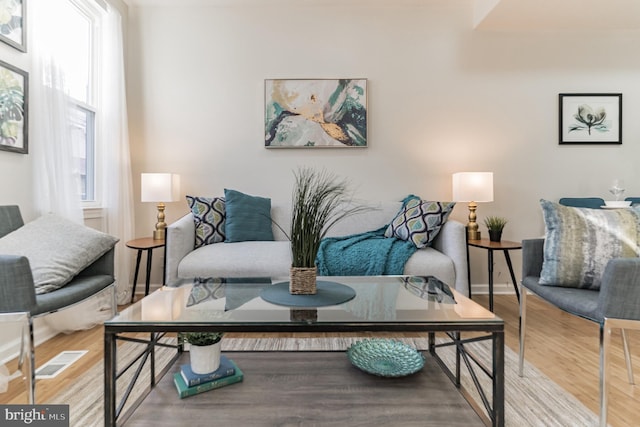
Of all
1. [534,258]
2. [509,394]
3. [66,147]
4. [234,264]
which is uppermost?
[66,147]

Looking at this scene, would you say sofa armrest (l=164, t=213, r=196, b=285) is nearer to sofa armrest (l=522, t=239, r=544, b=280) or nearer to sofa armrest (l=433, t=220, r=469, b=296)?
sofa armrest (l=433, t=220, r=469, b=296)

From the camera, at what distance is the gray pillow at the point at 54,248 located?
4.94ft

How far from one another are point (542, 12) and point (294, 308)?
10.2 ft

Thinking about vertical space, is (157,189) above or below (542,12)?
below

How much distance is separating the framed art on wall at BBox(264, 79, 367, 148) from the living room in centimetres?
8

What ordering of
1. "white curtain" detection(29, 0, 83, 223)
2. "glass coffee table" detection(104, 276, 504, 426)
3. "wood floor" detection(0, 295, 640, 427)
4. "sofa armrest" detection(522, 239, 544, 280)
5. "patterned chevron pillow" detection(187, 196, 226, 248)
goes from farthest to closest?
"patterned chevron pillow" detection(187, 196, 226, 248), "white curtain" detection(29, 0, 83, 223), "sofa armrest" detection(522, 239, 544, 280), "wood floor" detection(0, 295, 640, 427), "glass coffee table" detection(104, 276, 504, 426)

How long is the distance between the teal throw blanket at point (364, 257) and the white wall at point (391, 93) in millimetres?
831

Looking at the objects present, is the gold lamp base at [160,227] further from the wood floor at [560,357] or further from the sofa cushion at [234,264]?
the wood floor at [560,357]

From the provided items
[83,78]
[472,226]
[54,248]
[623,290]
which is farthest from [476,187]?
[83,78]

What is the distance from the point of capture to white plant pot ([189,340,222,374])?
3.81 feet

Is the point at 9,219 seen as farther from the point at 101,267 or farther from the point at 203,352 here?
the point at 203,352

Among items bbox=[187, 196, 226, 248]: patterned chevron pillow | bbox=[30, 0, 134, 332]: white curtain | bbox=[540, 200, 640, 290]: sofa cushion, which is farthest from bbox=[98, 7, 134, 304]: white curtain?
bbox=[540, 200, 640, 290]: sofa cushion

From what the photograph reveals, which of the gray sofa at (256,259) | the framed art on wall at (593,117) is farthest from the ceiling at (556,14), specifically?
the gray sofa at (256,259)

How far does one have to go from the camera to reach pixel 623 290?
1.18 metres
